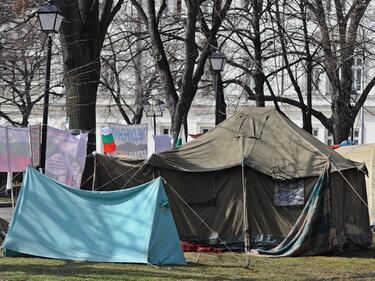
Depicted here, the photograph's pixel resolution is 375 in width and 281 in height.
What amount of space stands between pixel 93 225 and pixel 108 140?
559 centimetres

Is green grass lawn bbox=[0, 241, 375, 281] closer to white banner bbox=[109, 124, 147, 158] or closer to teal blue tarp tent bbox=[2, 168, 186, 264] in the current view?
teal blue tarp tent bbox=[2, 168, 186, 264]

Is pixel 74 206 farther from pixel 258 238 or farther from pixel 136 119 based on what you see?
pixel 136 119

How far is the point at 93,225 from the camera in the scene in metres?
12.6

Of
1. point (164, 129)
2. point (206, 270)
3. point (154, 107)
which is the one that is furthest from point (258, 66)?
point (164, 129)

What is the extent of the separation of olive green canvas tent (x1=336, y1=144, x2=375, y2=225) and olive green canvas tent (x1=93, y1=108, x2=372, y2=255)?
386 cm

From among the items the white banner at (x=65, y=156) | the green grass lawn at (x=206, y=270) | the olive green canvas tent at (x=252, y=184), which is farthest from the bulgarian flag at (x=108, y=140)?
the green grass lawn at (x=206, y=270)

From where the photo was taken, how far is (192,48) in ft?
63.2

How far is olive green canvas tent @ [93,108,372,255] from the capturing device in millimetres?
14609

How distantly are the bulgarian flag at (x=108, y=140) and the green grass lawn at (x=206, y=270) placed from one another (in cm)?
514

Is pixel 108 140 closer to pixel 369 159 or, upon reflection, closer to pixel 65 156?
pixel 65 156

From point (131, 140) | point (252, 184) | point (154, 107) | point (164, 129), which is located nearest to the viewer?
point (252, 184)

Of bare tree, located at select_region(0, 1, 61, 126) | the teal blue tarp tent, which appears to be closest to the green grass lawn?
the teal blue tarp tent

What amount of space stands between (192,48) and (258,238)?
667 cm

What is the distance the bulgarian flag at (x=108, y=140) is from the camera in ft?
58.6
